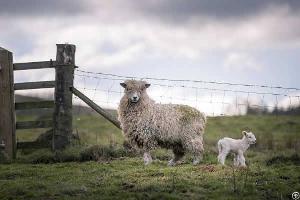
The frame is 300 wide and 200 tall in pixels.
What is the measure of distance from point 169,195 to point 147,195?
381 millimetres

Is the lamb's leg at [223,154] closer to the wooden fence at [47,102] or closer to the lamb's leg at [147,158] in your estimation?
the lamb's leg at [147,158]

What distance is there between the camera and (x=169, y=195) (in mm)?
11023

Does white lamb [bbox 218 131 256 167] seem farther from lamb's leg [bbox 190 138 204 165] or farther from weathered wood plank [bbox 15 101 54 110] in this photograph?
weathered wood plank [bbox 15 101 54 110]

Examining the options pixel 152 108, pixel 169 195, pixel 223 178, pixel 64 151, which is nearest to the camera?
pixel 169 195

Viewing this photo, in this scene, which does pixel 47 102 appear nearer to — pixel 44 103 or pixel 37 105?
pixel 44 103

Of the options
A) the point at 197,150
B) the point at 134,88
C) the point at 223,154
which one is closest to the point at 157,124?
the point at 134,88

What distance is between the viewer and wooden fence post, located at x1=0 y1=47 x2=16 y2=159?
17281 mm

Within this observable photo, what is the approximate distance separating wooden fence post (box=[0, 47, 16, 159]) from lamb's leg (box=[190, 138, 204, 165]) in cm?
494

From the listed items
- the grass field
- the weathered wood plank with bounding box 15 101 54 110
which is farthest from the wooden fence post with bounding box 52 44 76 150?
the grass field

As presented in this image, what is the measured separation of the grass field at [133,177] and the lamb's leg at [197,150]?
0.26 meters

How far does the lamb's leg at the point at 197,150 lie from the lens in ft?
50.7

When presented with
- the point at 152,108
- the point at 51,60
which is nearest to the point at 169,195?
the point at 152,108

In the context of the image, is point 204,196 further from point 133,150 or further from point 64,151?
point 64,151

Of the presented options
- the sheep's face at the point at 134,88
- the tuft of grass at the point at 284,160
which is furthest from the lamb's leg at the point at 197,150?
the sheep's face at the point at 134,88
